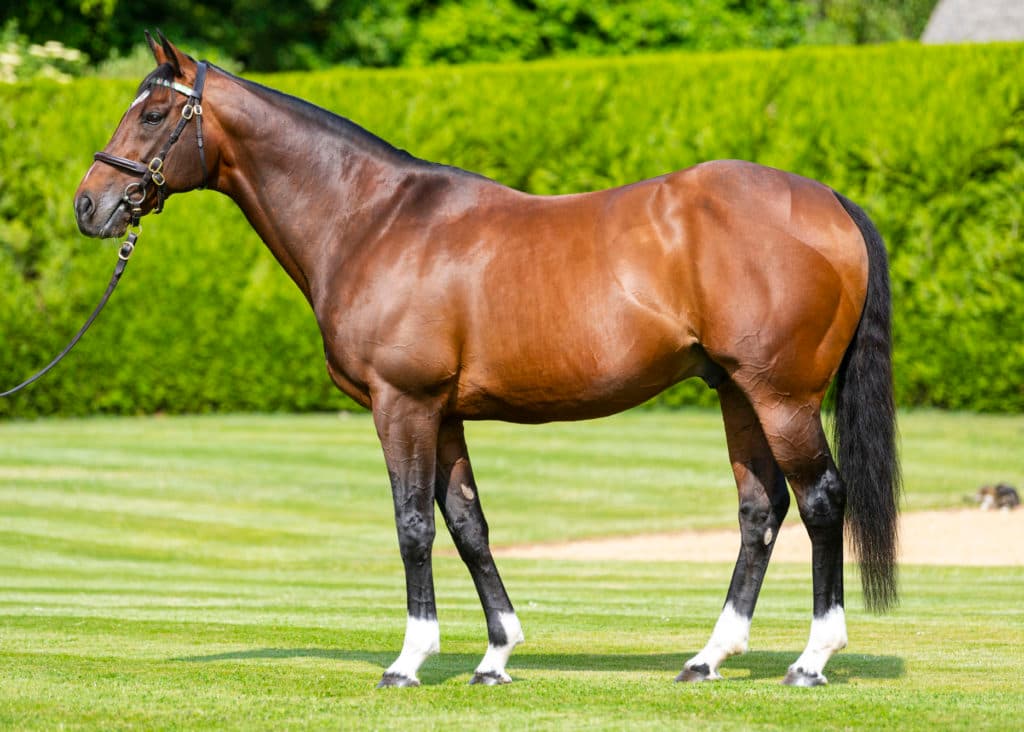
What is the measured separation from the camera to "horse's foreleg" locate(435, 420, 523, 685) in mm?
6828

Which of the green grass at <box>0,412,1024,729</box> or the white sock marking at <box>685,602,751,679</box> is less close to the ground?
the white sock marking at <box>685,602,751,679</box>

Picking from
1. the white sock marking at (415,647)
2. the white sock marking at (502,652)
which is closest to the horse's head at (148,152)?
the white sock marking at (415,647)

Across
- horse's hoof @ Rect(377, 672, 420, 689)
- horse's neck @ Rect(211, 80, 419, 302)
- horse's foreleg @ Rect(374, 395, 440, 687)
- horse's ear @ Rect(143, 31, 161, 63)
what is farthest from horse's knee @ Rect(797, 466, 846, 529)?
horse's ear @ Rect(143, 31, 161, 63)

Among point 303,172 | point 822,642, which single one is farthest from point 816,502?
point 303,172

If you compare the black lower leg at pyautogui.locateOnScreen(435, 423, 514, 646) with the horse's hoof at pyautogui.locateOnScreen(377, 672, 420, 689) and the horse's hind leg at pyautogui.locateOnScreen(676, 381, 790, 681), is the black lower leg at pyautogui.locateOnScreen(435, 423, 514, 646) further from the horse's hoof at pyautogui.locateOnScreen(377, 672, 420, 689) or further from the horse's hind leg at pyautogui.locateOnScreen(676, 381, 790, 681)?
the horse's hind leg at pyautogui.locateOnScreen(676, 381, 790, 681)

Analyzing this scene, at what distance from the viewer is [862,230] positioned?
674cm

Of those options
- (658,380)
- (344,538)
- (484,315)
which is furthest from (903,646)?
(344,538)

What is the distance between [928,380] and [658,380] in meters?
13.7

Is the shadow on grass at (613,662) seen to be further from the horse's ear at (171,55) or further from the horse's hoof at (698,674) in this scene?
the horse's ear at (171,55)

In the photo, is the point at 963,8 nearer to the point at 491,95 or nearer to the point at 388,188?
the point at 491,95

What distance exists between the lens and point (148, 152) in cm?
689

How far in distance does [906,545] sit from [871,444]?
7.59 meters

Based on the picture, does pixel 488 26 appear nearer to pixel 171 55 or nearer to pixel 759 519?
pixel 171 55

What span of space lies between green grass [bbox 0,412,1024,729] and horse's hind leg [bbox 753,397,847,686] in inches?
7.0
